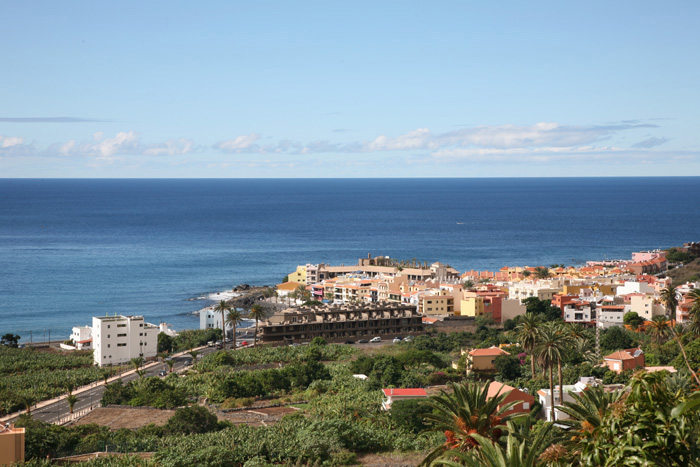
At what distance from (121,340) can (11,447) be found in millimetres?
31416

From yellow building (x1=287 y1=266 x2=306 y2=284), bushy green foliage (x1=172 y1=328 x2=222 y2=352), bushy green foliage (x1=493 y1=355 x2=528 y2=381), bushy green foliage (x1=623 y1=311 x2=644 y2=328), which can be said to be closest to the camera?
bushy green foliage (x1=493 y1=355 x2=528 y2=381)

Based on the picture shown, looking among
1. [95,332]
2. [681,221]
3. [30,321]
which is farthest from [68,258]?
[681,221]

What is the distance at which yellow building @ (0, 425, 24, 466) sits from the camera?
2752cm

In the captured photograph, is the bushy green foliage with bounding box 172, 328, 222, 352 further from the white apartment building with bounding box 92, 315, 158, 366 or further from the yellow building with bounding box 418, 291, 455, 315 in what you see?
the yellow building with bounding box 418, 291, 455, 315

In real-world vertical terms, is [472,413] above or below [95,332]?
above

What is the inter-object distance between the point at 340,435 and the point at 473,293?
43.6 metres

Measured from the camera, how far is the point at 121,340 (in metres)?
58.6

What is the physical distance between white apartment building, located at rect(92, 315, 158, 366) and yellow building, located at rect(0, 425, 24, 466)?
30280mm

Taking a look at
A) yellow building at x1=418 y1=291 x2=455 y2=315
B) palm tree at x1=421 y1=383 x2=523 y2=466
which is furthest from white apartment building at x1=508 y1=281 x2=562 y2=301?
palm tree at x1=421 y1=383 x2=523 y2=466

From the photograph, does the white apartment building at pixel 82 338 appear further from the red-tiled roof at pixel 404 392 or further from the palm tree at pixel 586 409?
the palm tree at pixel 586 409

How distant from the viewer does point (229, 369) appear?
50719mm

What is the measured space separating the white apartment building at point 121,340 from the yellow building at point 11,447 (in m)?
30.3

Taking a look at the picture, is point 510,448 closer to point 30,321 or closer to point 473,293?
point 473,293

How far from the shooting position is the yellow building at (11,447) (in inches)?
1083
